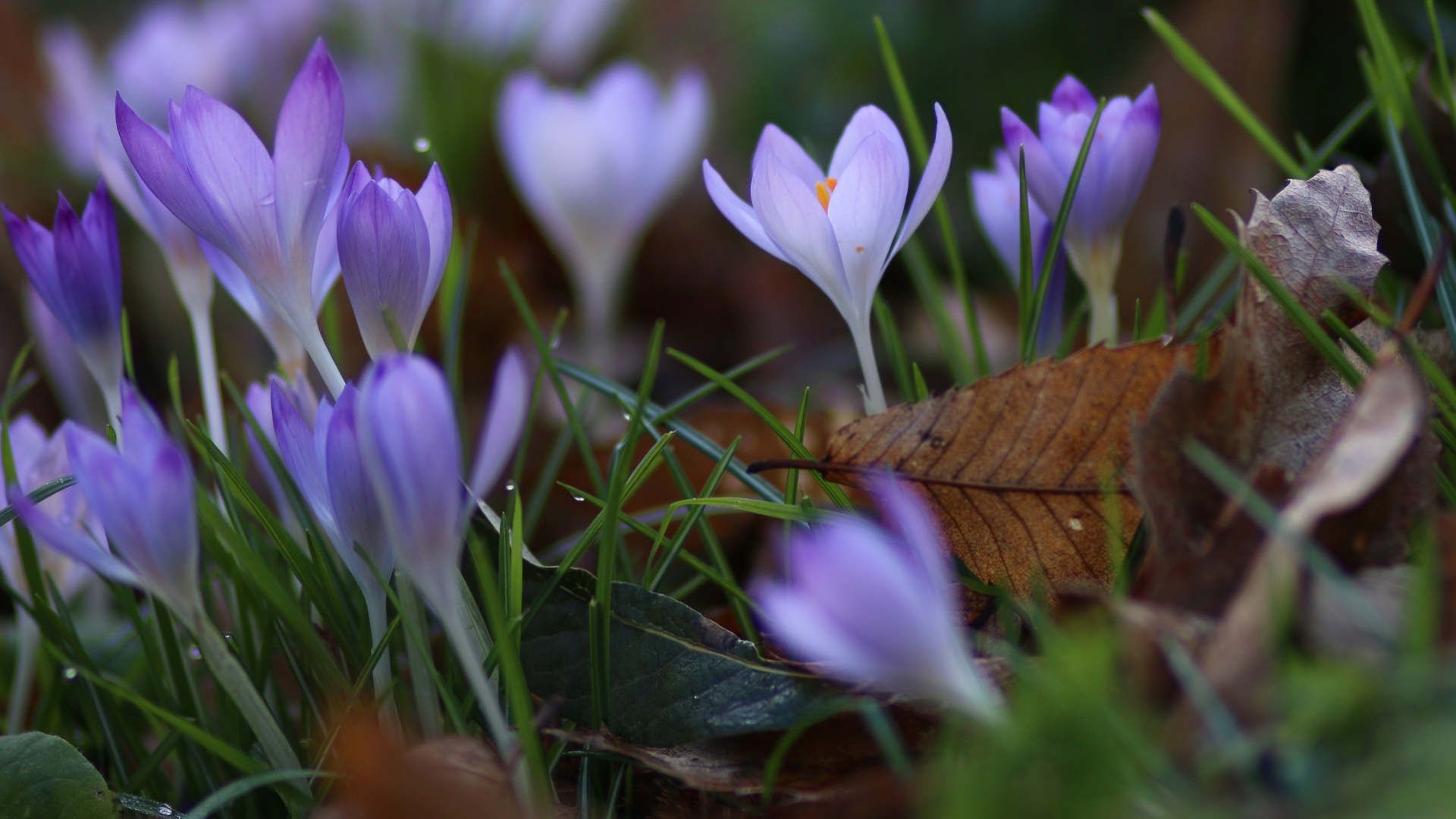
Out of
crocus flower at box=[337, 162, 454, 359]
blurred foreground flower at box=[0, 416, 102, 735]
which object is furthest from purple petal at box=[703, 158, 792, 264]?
blurred foreground flower at box=[0, 416, 102, 735]

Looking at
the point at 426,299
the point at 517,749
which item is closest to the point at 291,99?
the point at 426,299

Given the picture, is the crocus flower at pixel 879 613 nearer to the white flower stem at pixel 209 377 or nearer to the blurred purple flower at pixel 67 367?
the white flower stem at pixel 209 377

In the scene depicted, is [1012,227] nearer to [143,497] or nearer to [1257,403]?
[1257,403]

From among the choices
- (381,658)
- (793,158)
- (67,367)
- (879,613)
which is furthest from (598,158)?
(879,613)

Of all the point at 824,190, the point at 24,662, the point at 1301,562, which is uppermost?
the point at 824,190

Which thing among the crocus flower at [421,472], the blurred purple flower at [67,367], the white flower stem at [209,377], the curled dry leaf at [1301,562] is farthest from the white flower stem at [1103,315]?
the blurred purple flower at [67,367]

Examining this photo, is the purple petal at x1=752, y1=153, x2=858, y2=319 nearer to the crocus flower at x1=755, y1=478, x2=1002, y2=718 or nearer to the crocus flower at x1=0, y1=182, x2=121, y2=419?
the crocus flower at x1=755, y1=478, x2=1002, y2=718

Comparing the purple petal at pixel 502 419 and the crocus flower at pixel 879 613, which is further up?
the purple petal at pixel 502 419

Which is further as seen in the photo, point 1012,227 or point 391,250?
point 1012,227
